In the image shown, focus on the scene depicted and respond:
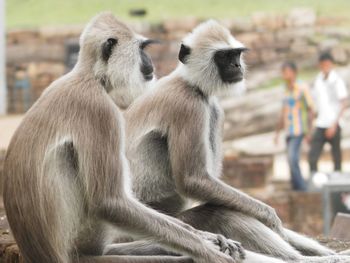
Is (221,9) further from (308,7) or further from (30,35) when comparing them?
(30,35)

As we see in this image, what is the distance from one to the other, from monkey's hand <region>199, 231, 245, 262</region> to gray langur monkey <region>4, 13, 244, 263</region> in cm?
2

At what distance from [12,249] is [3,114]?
15198 mm

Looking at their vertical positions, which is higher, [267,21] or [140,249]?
[140,249]

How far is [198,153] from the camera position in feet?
16.6

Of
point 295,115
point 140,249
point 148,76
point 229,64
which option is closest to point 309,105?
point 295,115

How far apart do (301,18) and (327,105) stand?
30.0 ft

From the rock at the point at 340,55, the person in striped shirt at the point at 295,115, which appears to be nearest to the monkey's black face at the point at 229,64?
the person in striped shirt at the point at 295,115

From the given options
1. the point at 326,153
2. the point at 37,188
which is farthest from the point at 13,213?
the point at 326,153

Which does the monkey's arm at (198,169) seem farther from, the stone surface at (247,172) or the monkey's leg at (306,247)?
the stone surface at (247,172)

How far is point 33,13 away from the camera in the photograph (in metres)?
24.5

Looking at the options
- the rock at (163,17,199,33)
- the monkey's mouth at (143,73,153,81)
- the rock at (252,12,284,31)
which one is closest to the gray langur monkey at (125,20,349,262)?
the monkey's mouth at (143,73,153,81)

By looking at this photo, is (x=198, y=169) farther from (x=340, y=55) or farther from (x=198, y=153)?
(x=340, y=55)

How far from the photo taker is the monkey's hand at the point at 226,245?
4.70 meters

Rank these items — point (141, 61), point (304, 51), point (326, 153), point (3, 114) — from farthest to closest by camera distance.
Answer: point (304, 51)
point (3, 114)
point (326, 153)
point (141, 61)
